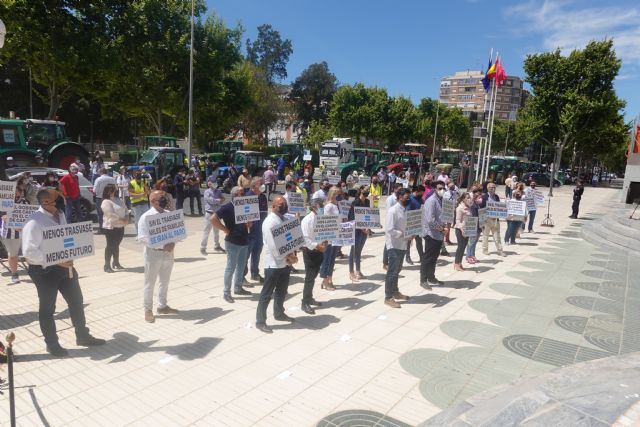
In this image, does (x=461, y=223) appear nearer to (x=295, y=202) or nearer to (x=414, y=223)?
(x=414, y=223)

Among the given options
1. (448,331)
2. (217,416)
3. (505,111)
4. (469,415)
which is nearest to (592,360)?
(448,331)

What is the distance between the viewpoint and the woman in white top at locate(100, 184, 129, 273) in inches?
303

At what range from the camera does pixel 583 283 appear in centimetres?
910

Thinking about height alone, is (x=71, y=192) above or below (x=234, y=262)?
above

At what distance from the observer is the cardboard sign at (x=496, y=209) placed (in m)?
11.2

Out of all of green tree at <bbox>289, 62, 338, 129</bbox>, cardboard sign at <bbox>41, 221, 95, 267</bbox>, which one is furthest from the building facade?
cardboard sign at <bbox>41, 221, 95, 267</bbox>

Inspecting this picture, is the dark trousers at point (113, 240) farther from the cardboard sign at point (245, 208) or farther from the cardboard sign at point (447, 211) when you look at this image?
the cardboard sign at point (447, 211)

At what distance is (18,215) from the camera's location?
686cm

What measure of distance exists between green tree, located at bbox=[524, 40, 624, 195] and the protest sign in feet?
127

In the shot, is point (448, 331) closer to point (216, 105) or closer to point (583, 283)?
point (583, 283)

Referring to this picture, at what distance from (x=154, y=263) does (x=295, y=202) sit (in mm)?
4581

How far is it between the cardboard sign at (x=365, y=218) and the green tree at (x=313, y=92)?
6206cm

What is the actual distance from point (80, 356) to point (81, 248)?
48.8 inches

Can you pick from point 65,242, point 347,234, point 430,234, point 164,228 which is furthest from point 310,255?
point 65,242
